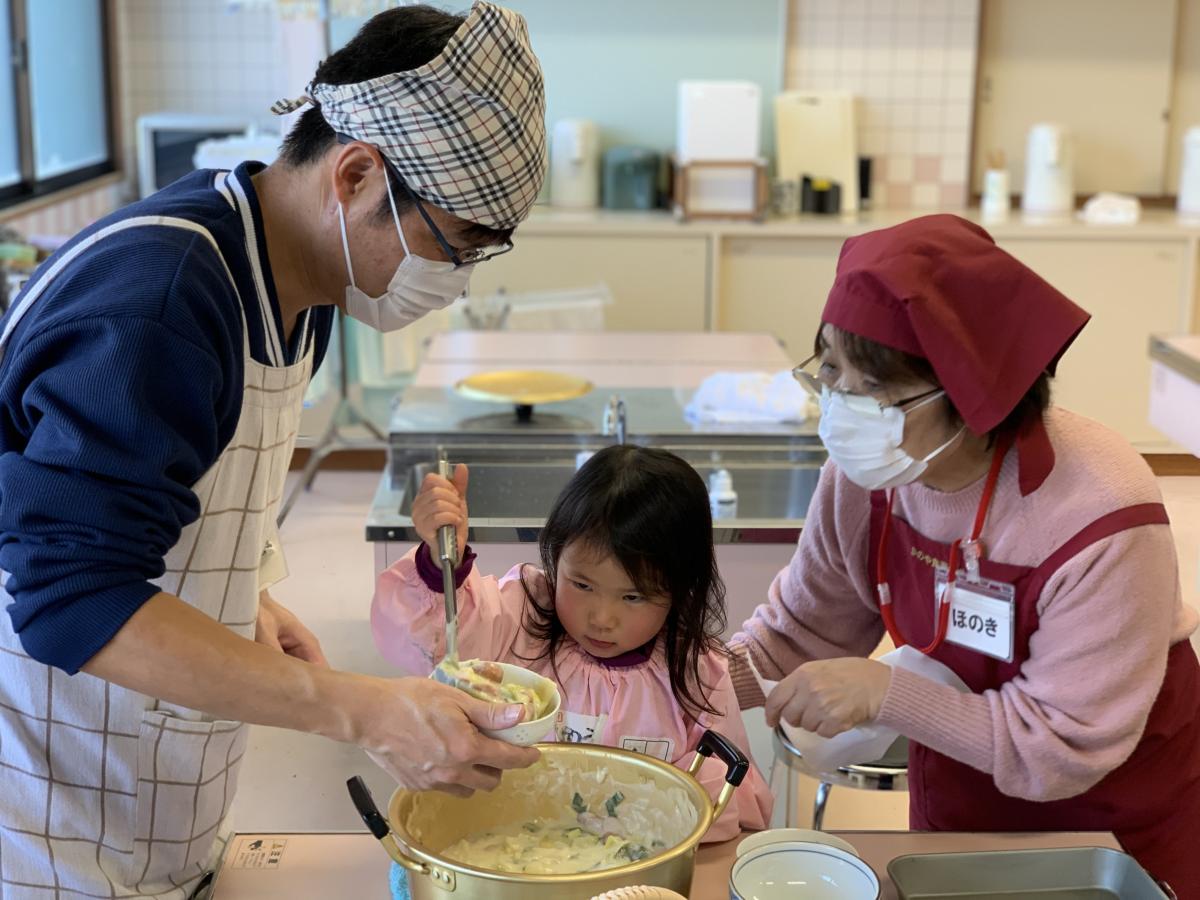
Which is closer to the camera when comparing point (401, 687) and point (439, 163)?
point (401, 687)

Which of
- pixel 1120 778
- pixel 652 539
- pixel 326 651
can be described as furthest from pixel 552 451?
pixel 1120 778

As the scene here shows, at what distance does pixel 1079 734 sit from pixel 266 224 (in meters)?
0.90

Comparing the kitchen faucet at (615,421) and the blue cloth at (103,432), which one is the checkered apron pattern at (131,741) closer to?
the blue cloth at (103,432)

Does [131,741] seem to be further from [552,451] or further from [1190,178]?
[1190,178]

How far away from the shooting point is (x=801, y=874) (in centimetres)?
119

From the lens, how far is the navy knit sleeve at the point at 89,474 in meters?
0.94

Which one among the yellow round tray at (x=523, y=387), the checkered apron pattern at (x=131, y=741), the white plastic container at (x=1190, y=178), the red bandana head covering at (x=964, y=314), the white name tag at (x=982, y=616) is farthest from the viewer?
the white plastic container at (x=1190, y=178)

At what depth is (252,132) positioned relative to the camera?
4832 mm

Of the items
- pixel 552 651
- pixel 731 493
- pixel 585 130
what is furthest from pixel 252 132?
pixel 552 651

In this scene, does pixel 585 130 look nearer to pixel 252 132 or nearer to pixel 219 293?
pixel 252 132

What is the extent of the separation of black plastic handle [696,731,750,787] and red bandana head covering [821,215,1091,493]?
388 millimetres

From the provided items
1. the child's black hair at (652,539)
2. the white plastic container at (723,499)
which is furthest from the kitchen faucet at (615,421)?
the child's black hair at (652,539)

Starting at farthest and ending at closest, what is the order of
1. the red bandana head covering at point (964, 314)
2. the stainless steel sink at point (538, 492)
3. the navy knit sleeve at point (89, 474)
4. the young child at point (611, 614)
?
the stainless steel sink at point (538, 492), the young child at point (611, 614), the red bandana head covering at point (964, 314), the navy knit sleeve at point (89, 474)

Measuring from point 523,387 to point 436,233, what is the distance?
5.20 ft
